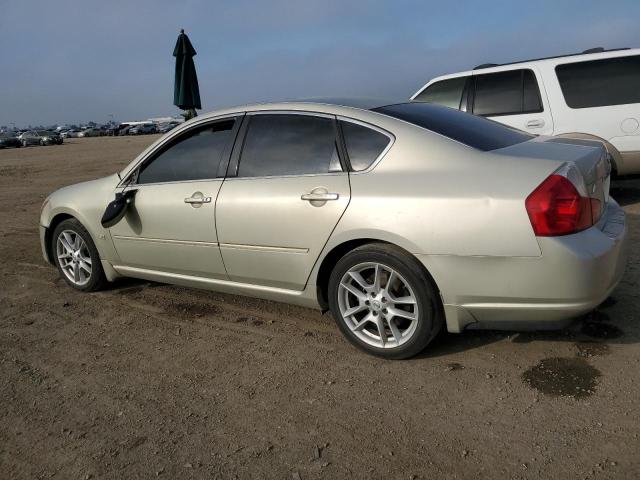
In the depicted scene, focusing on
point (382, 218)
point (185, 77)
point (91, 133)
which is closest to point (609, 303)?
point (382, 218)

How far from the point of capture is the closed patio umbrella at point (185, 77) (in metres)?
10.9

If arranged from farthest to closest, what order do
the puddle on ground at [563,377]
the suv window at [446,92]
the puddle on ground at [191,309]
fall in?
the suv window at [446,92], the puddle on ground at [191,309], the puddle on ground at [563,377]

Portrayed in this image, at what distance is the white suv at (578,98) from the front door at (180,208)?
14.9ft

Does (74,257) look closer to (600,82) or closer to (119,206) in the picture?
(119,206)

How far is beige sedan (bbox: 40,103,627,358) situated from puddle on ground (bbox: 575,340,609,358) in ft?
1.45

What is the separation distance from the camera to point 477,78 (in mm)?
7512

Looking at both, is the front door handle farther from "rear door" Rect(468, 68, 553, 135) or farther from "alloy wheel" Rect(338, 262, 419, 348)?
"rear door" Rect(468, 68, 553, 135)

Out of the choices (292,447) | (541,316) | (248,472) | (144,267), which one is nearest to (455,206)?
(541,316)

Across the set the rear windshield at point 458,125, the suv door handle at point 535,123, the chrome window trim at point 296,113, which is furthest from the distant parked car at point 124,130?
the rear windshield at point 458,125

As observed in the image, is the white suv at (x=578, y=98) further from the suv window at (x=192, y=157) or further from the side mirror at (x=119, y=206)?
the side mirror at (x=119, y=206)

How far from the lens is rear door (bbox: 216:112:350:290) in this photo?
338cm

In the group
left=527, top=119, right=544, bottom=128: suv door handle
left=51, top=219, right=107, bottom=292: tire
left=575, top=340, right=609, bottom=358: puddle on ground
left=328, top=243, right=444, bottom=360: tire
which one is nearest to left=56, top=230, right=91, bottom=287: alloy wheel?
left=51, top=219, right=107, bottom=292: tire

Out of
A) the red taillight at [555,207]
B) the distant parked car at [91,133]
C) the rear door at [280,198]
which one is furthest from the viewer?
the distant parked car at [91,133]

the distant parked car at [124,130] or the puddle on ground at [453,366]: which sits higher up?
the puddle on ground at [453,366]
